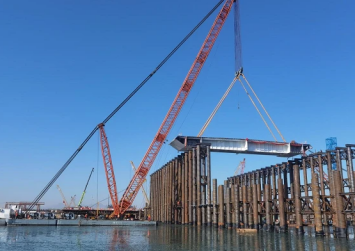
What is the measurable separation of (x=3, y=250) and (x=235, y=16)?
54242 millimetres

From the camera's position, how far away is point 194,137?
227 ft

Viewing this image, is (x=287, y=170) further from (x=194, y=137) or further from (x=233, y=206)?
(x=194, y=137)

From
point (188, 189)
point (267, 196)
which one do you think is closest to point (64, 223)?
point (188, 189)

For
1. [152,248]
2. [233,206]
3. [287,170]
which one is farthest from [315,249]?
[287,170]

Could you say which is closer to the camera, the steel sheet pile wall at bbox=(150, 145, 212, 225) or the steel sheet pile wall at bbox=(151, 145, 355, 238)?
the steel sheet pile wall at bbox=(151, 145, 355, 238)

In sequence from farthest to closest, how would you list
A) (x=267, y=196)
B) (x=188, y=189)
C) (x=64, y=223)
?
(x=64, y=223) < (x=188, y=189) < (x=267, y=196)

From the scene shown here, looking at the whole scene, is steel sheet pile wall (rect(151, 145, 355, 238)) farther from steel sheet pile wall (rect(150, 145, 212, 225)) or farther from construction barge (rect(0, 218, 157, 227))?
construction barge (rect(0, 218, 157, 227))

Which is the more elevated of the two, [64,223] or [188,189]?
[188,189]

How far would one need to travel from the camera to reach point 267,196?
45750 mm

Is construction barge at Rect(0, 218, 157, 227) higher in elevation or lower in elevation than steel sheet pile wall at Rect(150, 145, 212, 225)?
lower

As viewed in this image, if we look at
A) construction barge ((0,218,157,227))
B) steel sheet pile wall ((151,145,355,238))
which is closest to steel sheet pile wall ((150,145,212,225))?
steel sheet pile wall ((151,145,355,238))

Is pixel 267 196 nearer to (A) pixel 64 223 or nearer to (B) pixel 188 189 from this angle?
(B) pixel 188 189

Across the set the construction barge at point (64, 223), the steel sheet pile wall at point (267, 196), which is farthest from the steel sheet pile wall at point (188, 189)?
the construction barge at point (64, 223)

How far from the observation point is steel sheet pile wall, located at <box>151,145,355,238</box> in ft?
120
